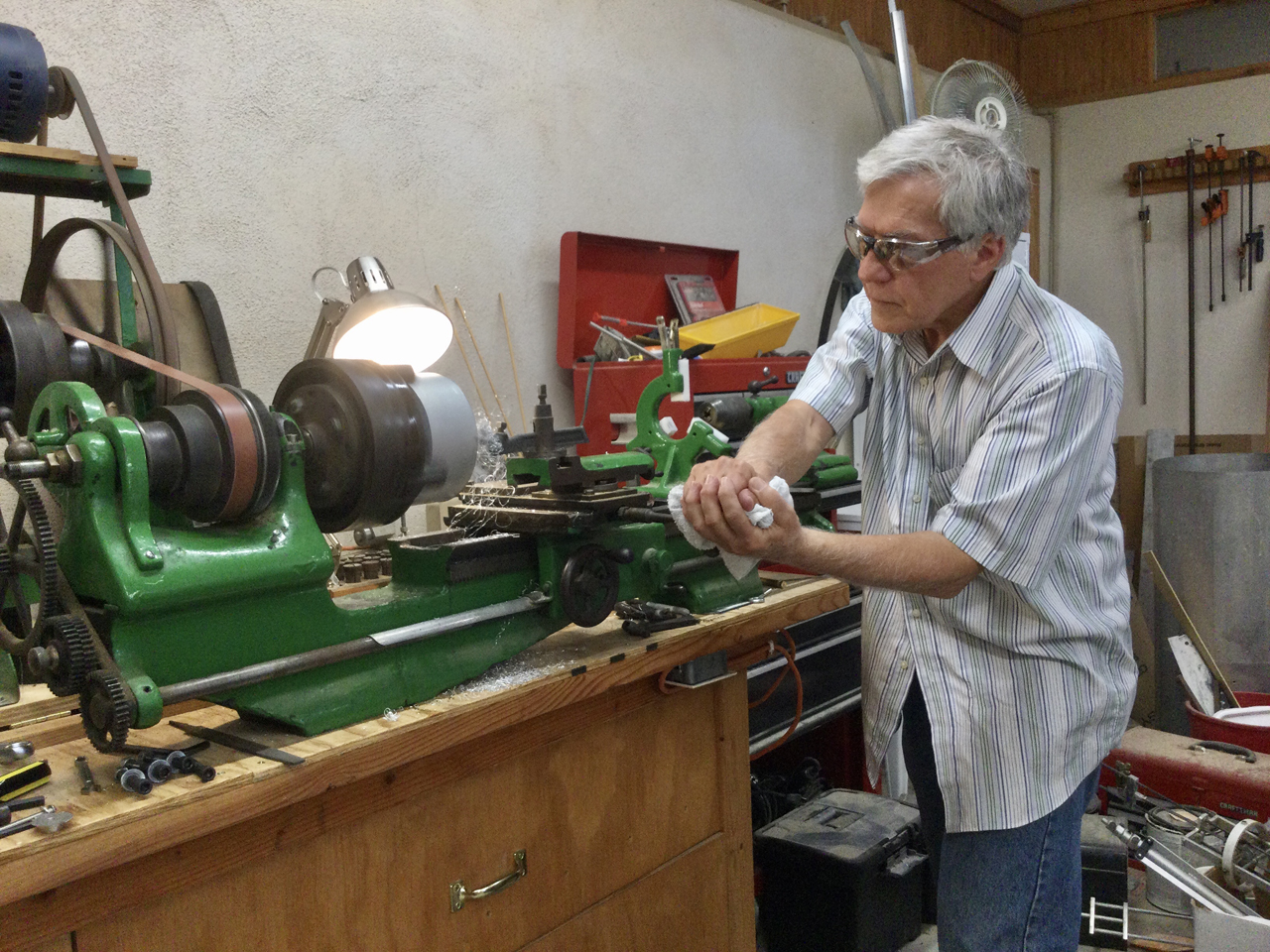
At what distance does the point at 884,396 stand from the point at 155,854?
118cm

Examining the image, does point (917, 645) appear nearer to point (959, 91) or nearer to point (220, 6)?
point (220, 6)

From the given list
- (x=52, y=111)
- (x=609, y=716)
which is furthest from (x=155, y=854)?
(x=52, y=111)

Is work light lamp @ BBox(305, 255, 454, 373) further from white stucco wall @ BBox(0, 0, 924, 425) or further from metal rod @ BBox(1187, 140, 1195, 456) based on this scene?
metal rod @ BBox(1187, 140, 1195, 456)

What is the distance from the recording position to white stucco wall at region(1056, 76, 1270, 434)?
202 inches

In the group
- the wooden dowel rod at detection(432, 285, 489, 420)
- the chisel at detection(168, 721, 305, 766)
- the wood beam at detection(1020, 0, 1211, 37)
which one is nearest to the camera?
the chisel at detection(168, 721, 305, 766)

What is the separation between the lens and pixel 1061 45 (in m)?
5.57

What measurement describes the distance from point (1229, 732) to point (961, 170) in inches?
99.3

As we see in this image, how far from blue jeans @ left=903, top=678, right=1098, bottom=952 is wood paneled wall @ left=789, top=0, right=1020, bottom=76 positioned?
132 inches

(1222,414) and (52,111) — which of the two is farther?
(1222,414)

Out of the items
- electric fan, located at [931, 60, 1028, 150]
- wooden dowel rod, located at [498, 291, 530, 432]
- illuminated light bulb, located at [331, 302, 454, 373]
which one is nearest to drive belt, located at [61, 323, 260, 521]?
illuminated light bulb, located at [331, 302, 454, 373]

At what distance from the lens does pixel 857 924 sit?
2.29 m

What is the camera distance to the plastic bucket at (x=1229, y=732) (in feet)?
10.2

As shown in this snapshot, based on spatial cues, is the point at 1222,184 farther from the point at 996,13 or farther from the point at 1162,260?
the point at 996,13

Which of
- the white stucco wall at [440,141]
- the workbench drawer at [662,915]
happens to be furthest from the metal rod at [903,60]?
Answer: the workbench drawer at [662,915]
